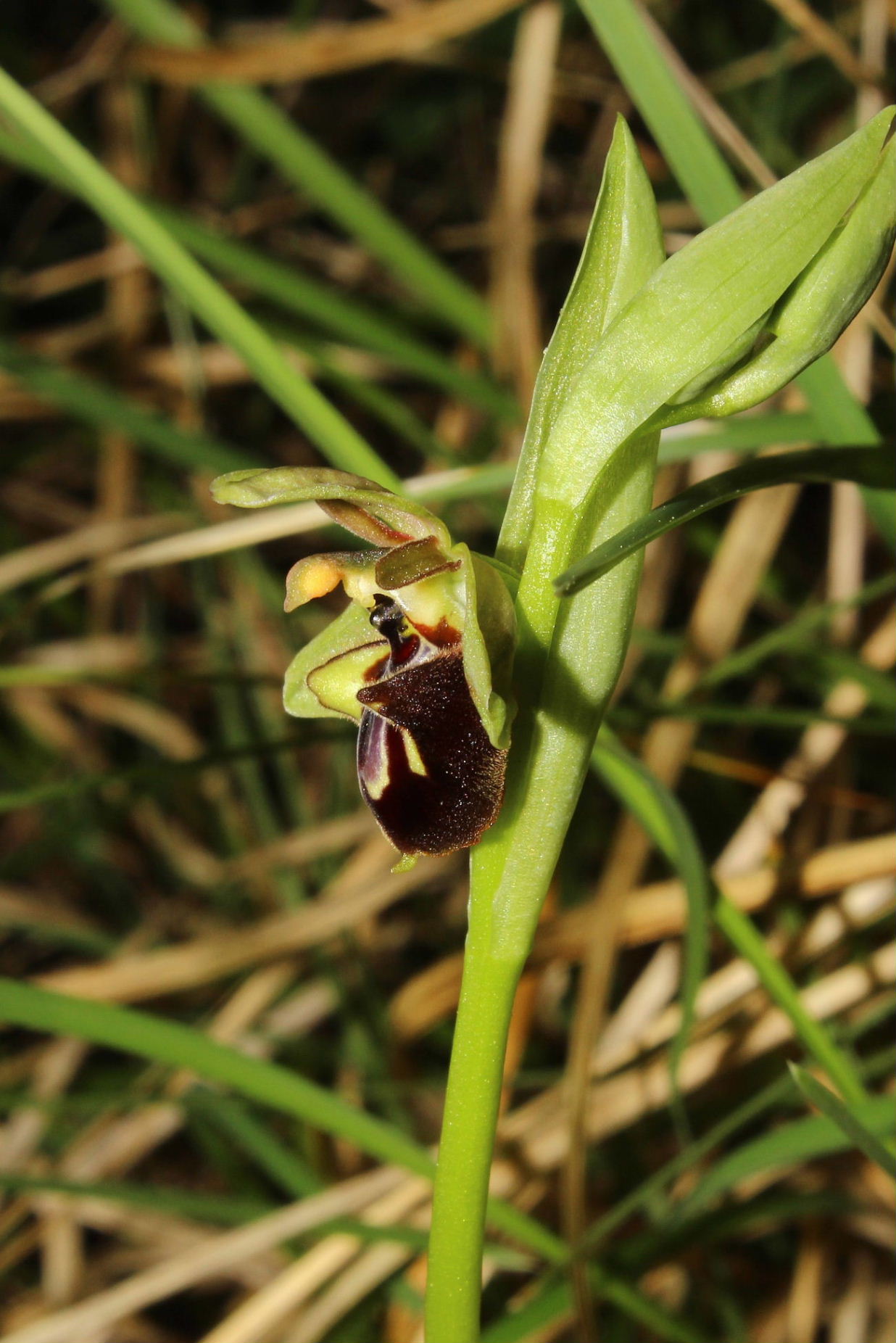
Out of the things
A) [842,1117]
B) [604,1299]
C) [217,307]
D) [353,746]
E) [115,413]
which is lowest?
[842,1117]

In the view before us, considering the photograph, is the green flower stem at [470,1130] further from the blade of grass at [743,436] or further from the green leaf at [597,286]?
the blade of grass at [743,436]

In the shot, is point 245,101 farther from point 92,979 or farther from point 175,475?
point 92,979

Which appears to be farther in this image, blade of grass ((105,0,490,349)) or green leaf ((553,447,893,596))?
blade of grass ((105,0,490,349))

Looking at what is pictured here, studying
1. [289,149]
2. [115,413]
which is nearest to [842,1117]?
[115,413]

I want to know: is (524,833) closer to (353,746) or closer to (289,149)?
(353,746)

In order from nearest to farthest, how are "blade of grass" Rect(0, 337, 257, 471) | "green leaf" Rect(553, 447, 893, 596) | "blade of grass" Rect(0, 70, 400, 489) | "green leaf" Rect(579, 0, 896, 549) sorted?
1. "green leaf" Rect(553, 447, 893, 596)
2. "green leaf" Rect(579, 0, 896, 549)
3. "blade of grass" Rect(0, 70, 400, 489)
4. "blade of grass" Rect(0, 337, 257, 471)

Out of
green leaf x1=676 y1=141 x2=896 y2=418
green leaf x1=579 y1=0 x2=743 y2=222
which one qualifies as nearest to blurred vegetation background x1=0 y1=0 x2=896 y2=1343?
green leaf x1=579 y1=0 x2=743 y2=222

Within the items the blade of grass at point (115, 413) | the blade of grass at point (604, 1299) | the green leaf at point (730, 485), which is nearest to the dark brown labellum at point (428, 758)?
the green leaf at point (730, 485)

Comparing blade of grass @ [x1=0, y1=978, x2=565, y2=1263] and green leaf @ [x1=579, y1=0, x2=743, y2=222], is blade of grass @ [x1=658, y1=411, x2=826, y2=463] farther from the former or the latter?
blade of grass @ [x1=0, y1=978, x2=565, y2=1263]
